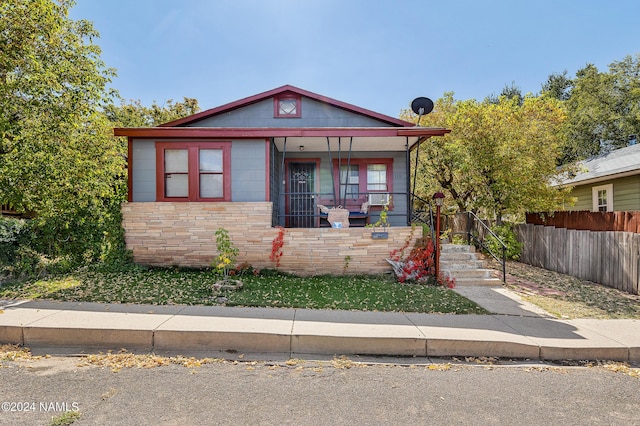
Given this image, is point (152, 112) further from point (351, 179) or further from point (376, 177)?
point (376, 177)

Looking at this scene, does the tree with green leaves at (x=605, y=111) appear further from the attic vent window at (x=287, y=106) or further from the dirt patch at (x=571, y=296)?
the attic vent window at (x=287, y=106)

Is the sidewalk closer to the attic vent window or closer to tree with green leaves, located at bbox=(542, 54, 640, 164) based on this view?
the attic vent window

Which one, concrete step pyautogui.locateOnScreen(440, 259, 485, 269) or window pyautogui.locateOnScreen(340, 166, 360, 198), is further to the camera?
window pyautogui.locateOnScreen(340, 166, 360, 198)

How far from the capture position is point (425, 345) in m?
4.25

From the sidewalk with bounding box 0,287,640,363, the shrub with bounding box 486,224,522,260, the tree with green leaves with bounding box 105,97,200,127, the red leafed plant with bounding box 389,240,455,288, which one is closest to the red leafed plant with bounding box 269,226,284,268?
the red leafed plant with bounding box 389,240,455,288

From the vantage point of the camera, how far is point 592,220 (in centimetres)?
1000

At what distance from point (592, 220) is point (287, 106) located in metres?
9.92

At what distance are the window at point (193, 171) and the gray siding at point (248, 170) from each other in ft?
0.54

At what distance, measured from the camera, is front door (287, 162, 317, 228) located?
10789mm

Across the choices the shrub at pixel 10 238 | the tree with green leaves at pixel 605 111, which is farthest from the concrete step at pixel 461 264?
the tree with green leaves at pixel 605 111

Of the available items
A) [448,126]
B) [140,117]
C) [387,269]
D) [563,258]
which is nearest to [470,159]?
[448,126]

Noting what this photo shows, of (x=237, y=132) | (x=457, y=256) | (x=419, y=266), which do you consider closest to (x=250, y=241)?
(x=237, y=132)

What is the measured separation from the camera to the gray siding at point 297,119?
1077cm

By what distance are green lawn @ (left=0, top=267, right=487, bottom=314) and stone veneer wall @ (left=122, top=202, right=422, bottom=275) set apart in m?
0.44
